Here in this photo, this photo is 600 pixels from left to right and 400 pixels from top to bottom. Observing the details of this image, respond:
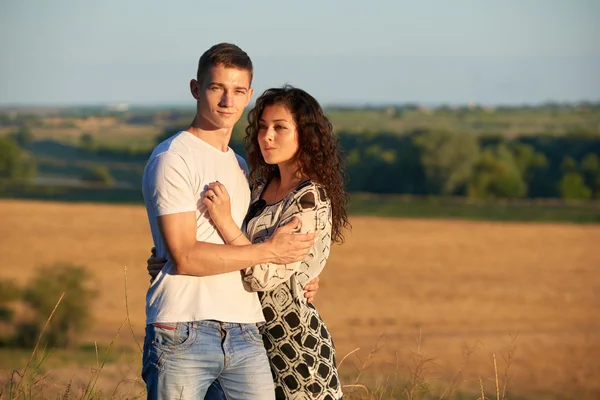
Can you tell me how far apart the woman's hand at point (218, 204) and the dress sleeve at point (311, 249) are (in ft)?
0.75

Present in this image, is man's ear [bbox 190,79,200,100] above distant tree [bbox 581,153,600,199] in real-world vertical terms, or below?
above

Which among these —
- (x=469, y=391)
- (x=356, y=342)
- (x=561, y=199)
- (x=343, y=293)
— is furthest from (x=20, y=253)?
(x=561, y=199)

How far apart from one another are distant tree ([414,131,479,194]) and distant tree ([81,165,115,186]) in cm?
3259

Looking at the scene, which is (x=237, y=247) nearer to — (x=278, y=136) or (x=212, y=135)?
(x=212, y=135)

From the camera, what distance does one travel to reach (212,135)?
145 inches

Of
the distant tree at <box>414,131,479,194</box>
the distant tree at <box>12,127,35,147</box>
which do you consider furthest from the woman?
the distant tree at <box>12,127,35,147</box>

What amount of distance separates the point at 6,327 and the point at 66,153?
306 ft

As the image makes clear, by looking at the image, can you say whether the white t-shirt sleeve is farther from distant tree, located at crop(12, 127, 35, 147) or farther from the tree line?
distant tree, located at crop(12, 127, 35, 147)

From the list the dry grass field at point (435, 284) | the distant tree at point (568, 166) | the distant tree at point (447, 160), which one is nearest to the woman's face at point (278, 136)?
the dry grass field at point (435, 284)

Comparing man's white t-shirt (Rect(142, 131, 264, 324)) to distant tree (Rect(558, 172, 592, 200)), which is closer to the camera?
man's white t-shirt (Rect(142, 131, 264, 324))

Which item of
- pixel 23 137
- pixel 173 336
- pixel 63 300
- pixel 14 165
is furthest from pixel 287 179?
pixel 23 137

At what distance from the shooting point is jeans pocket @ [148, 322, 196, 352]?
11.0 feet

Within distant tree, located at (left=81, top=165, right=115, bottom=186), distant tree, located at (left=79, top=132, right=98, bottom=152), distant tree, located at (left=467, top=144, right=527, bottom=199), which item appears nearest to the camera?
distant tree, located at (left=467, top=144, right=527, bottom=199)

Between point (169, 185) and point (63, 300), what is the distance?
29.3 meters
